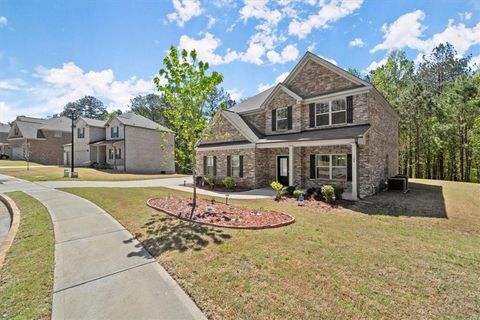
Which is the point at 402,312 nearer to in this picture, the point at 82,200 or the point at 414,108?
the point at 82,200

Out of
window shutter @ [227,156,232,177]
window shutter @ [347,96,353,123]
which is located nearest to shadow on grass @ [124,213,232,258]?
window shutter @ [227,156,232,177]

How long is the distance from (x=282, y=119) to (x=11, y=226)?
49.8ft

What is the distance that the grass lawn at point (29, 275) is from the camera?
3402 millimetres

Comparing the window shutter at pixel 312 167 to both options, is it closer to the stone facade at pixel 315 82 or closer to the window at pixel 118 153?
the stone facade at pixel 315 82

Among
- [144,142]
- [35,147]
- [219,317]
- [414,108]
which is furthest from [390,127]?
[35,147]

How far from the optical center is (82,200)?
37.0 feet

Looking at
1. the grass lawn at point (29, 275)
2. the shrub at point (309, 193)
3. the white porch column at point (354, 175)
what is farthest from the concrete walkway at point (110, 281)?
the white porch column at point (354, 175)

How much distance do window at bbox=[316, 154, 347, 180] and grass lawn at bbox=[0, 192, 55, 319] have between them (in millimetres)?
13226

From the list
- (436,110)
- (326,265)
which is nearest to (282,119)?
(326,265)

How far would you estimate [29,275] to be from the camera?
4.34 m

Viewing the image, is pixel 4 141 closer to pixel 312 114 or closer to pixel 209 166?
pixel 209 166

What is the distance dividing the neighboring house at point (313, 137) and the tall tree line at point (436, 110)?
11.1 m

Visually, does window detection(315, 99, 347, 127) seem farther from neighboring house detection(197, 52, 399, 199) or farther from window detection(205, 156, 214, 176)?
window detection(205, 156, 214, 176)

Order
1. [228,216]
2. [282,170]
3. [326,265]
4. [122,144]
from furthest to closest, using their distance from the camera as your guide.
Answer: [122,144] → [282,170] → [228,216] → [326,265]
